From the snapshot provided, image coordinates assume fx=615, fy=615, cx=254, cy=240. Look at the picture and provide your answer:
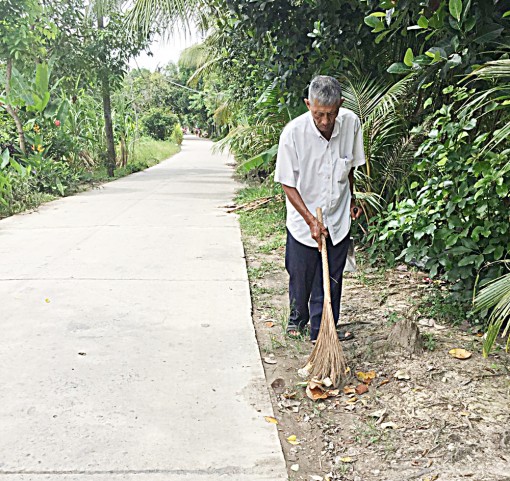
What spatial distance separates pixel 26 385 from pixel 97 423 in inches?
25.2

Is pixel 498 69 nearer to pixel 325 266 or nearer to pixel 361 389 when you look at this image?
pixel 325 266

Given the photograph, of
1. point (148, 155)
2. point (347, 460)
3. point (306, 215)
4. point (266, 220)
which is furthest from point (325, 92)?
point (148, 155)

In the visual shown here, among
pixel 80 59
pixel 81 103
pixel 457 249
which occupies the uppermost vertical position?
pixel 80 59

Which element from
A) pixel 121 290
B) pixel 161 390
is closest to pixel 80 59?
pixel 121 290

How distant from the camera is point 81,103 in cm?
1513

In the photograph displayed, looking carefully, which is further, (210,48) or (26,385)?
(210,48)

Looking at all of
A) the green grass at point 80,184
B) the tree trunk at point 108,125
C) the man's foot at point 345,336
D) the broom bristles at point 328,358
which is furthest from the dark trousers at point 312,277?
the tree trunk at point 108,125

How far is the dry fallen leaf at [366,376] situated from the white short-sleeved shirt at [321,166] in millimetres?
805

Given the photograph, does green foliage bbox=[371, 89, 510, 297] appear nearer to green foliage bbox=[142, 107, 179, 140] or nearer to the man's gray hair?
the man's gray hair

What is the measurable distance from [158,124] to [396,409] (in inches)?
1490

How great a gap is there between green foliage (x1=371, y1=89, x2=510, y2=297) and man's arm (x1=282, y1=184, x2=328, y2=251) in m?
0.87

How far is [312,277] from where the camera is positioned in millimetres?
3961

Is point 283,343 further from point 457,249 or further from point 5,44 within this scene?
point 5,44

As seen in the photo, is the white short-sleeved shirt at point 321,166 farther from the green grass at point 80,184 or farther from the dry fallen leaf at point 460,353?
the green grass at point 80,184
